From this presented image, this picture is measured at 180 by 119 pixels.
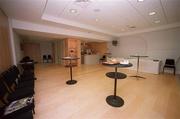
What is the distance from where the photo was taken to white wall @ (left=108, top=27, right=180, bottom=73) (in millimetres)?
5339

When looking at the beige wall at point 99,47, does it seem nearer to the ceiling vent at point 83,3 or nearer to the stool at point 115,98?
the ceiling vent at point 83,3

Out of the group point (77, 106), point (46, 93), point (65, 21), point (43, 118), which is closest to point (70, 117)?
point (77, 106)

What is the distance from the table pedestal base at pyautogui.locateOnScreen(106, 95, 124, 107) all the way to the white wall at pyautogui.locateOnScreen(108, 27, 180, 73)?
5126mm

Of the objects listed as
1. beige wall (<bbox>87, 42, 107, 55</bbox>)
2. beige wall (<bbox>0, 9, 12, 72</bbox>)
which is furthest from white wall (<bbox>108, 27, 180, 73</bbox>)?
beige wall (<bbox>0, 9, 12, 72</bbox>)

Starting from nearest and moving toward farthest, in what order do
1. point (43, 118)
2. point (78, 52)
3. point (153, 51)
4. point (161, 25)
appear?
point (43, 118) < point (161, 25) < point (153, 51) < point (78, 52)

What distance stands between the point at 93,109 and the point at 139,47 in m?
6.34

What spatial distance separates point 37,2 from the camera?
7.21ft

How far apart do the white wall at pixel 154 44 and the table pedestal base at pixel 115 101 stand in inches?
202

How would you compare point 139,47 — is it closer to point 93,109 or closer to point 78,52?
point 78,52

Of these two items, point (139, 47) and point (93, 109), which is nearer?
point (93, 109)

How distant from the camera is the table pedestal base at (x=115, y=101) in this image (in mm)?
2326

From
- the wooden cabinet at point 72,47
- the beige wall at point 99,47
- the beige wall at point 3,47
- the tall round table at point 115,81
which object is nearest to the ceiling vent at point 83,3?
the tall round table at point 115,81

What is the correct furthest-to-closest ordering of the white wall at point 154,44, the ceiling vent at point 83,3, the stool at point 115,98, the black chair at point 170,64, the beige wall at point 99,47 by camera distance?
the beige wall at point 99,47 < the white wall at point 154,44 < the black chair at point 170,64 < the ceiling vent at point 83,3 < the stool at point 115,98

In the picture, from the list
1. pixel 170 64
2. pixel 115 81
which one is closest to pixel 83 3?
pixel 115 81
